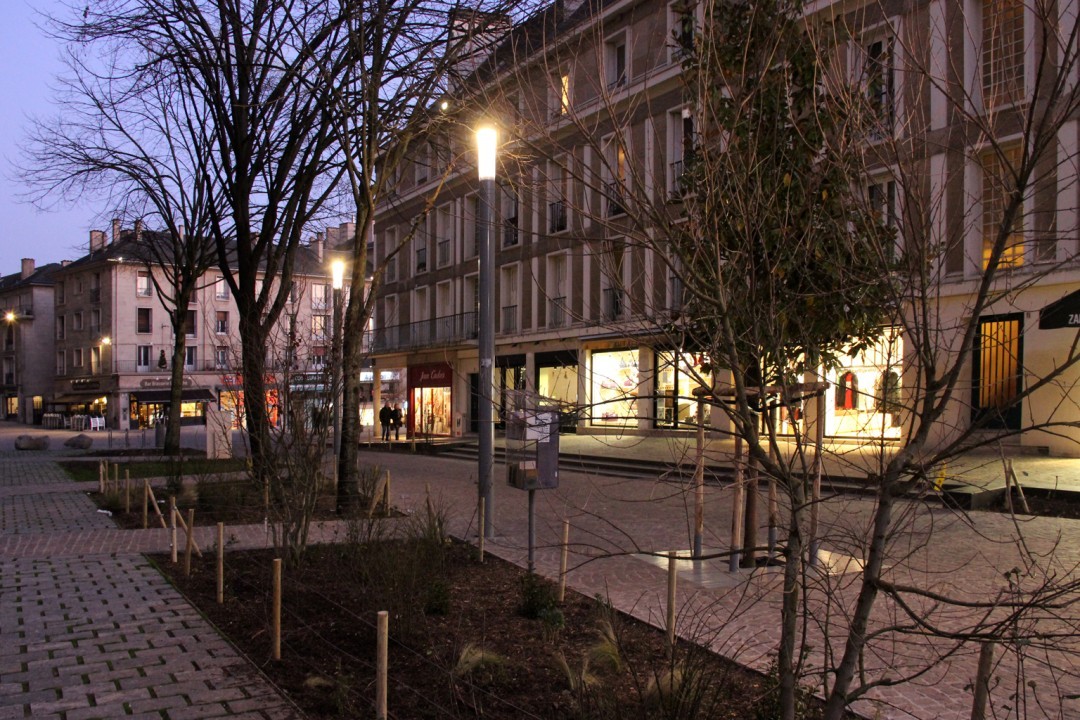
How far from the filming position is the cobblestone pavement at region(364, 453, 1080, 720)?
3.69 metres

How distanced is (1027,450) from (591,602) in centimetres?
1495

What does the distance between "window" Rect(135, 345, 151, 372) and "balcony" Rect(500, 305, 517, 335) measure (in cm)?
4453

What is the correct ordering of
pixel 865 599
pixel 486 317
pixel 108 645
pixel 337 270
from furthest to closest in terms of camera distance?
pixel 337 270 → pixel 486 317 → pixel 108 645 → pixel 865 599

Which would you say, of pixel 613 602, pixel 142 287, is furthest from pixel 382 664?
pixel 142 287

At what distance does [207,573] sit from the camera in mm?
9258

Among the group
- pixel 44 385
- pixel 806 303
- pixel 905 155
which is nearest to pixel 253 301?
pixel 806 303

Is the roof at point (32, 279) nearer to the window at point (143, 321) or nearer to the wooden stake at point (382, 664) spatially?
the window at point (143, 321)

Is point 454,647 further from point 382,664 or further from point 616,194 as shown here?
point 616,194

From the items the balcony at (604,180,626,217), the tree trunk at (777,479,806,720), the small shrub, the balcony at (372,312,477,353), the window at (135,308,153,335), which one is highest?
the window at (135,308,153,335)

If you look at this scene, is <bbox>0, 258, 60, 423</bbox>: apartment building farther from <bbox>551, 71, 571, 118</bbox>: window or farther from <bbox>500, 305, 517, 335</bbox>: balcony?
<bbox>551, 71, 571, 118</bbox>: window

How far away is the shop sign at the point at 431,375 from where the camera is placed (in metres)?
36.8

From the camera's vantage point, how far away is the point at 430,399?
38.9 m

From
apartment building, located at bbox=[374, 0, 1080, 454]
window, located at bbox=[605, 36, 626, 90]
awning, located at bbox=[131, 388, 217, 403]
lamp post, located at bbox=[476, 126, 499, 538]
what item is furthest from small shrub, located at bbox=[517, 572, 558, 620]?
awning, located at bbox=[131, 388, 217, 403]

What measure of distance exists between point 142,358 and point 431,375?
41034 millimetres
